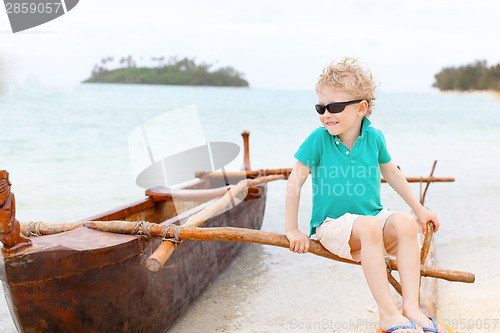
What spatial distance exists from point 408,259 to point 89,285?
1.55 m

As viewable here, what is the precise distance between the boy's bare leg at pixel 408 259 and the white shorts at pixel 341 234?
9cm

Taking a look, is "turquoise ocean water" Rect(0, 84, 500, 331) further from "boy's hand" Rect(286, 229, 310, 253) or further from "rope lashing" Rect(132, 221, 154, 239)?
"boy's hand" Rect(286, 229, 310, 253)

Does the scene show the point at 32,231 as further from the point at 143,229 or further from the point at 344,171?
the point at 344,171

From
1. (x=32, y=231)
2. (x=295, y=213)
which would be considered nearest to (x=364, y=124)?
(x=295, y=213)

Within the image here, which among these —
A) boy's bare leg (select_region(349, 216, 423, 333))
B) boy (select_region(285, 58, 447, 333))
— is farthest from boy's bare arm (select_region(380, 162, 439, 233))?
boy's bare leg (select_region(349, 216, 423, 333))

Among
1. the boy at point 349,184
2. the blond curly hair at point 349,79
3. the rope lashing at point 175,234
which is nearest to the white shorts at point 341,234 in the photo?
the boy at point 349,184

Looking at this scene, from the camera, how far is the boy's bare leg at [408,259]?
1998mm

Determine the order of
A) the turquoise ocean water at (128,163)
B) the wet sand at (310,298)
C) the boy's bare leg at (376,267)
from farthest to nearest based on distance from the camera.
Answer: the turquoise ocean water at (128,163) → the wet sand at (310,298) → the boy's bare leg at (376,267)

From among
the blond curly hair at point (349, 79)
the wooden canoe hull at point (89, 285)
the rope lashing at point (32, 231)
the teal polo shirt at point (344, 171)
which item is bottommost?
the wooden canoe hull at point (89, 285)

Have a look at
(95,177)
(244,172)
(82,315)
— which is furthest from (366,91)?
(95,177)

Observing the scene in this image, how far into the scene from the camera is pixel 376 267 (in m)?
2.04

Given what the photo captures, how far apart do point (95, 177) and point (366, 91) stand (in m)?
8.92

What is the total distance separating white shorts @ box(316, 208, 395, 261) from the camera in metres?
2.18

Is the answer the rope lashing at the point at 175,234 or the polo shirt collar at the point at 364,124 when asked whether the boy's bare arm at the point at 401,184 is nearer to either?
the polo shirt collar at the point at 364,124
